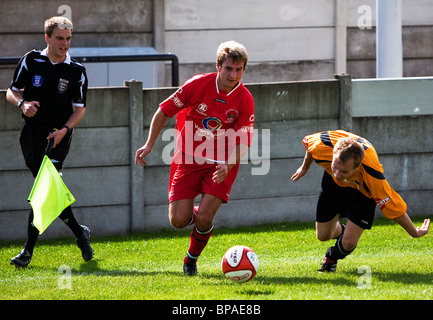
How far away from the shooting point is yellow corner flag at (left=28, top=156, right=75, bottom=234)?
22.8ft

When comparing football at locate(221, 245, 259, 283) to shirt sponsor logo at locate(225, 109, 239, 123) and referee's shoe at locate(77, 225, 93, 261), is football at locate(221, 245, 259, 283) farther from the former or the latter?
referee's shoe at locate(77, 225, 93, 261)

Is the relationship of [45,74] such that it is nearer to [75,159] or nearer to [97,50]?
[75,159]

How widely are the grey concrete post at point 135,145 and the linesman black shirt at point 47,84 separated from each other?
62.7 inches

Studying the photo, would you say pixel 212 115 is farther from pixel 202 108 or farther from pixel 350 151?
pixel 350 151

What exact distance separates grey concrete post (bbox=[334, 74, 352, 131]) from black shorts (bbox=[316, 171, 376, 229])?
8.82ft

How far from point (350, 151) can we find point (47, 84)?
3161 mm

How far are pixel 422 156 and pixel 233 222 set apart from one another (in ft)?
8.66

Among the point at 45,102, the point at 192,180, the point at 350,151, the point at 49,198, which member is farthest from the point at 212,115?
the point at 45,102

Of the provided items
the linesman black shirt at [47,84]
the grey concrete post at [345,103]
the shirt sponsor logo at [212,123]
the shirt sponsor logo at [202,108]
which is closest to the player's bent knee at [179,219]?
the shirt sponsor logo at [212,123]

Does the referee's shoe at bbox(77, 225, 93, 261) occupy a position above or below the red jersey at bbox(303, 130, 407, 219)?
below

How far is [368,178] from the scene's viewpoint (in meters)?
6.84

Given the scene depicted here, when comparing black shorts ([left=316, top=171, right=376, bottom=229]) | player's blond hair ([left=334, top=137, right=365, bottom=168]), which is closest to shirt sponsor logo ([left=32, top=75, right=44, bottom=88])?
black shorts ([left=316, top=171, right=376, bottom=229])

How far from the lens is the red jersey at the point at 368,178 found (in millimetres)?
6750
